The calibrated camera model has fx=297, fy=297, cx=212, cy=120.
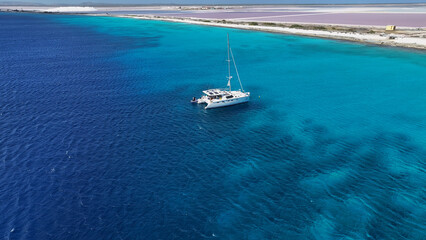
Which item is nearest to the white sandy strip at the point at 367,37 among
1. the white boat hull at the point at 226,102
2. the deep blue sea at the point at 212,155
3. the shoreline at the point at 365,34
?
the shoreline at the point at 365,34

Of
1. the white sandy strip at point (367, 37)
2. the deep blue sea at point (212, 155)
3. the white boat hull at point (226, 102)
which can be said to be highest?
the white sandy strip at point (367, 37)

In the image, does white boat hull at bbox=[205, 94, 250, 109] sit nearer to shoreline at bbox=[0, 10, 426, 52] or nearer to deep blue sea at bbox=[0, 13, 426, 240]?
deep blue sea at bbox=[0, 13, 426, 240]

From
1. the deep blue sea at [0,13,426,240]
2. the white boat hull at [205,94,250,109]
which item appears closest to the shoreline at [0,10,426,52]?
the deep blue sea at [0,13,426,240]

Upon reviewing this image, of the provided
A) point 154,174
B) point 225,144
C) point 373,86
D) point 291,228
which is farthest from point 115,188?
point 373,86

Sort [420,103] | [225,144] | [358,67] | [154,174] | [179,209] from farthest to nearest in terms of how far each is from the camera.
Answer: [358,67] < [420,103] < [225,144] < [154,174] < [179,209]

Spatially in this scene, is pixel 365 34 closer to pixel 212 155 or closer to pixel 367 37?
pixel 367 37

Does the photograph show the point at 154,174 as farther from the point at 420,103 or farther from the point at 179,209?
the point at 420,103

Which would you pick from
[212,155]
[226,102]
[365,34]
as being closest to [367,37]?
[365,34]

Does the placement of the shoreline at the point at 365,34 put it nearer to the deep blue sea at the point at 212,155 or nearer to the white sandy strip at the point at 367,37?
the white sandy strip at the point at 367,37
